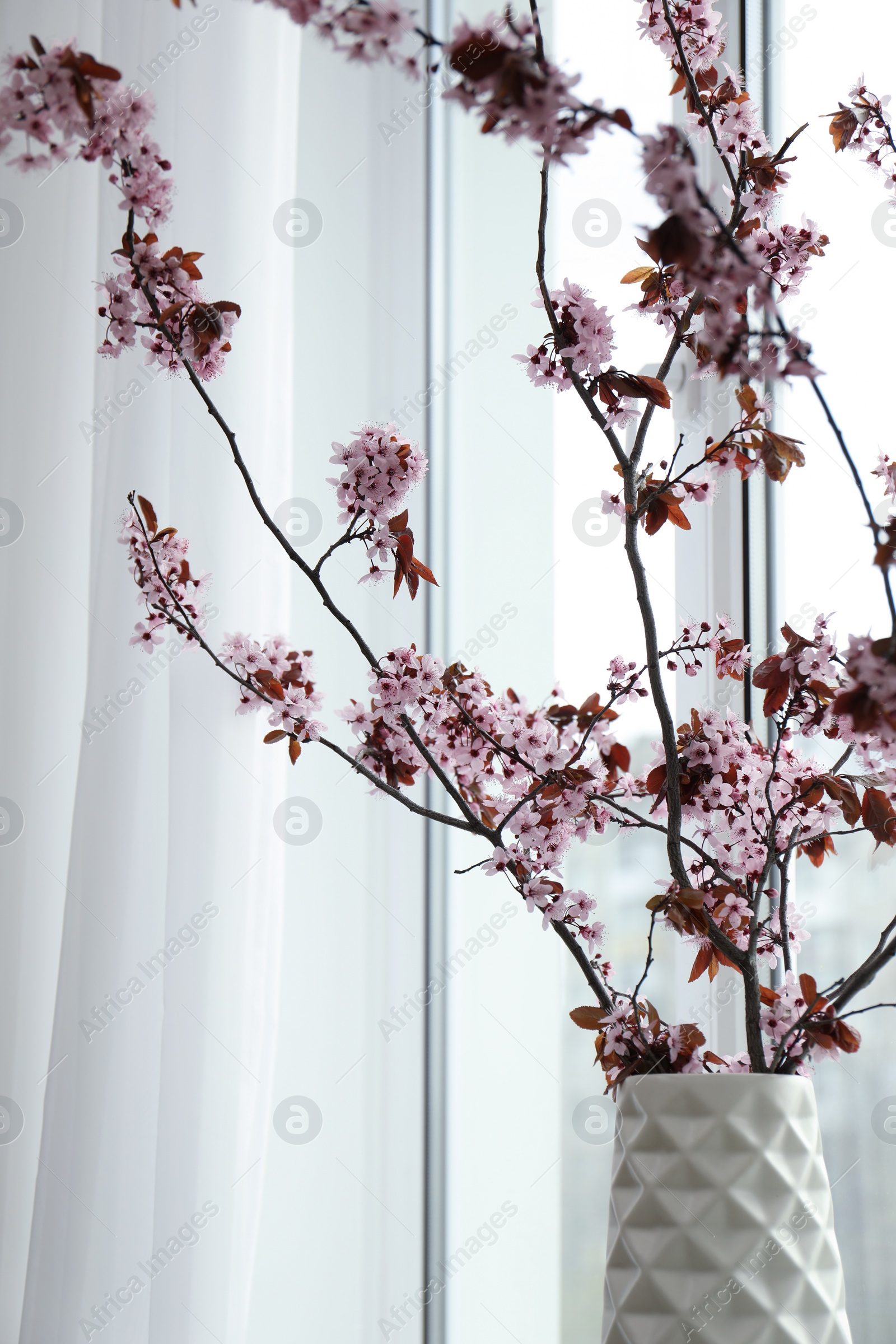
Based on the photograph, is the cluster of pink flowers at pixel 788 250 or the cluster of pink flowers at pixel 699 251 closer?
the cluster of pink flowers at pixel 699 251

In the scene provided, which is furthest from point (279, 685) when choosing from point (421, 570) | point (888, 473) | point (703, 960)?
point (888, 473)

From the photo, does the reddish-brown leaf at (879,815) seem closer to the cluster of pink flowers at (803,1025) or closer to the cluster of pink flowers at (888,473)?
the cluster of pink flowers at (803,1025)

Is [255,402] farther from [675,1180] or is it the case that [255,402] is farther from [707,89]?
[675,1180]

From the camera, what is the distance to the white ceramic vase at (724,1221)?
0.72 meters

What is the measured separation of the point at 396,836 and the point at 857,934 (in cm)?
67

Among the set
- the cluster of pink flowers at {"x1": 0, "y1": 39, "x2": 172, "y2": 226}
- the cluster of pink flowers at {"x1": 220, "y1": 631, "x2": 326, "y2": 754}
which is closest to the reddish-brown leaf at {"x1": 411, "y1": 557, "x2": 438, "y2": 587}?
the cluster of pink flowers at {"x1": 220, "y1": 631, "x2": 326, "y2": 754}

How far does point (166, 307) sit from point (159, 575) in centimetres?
23

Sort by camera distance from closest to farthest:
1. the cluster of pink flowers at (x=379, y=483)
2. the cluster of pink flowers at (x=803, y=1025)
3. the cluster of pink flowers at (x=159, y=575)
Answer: the cluster of pink flowers at (x=803, y=1025) < the cluster of pink flowers at (x=379, y=483) < the cluster of pink flowers at (x=159, y=575)

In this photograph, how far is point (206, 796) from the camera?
130cm

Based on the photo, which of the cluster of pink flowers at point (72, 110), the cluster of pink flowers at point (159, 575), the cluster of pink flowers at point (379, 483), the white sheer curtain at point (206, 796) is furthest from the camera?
the white sheer curtain at point (206, 796)

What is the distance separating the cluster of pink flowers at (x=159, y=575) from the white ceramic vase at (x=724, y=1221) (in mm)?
564

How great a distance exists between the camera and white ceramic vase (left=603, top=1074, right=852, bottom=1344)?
717mm

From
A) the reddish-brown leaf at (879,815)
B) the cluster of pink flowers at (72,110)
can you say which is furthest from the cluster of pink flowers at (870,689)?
the cluster of pink flowers at (72,110)

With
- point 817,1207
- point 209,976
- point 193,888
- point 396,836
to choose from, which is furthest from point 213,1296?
point 817,1207
